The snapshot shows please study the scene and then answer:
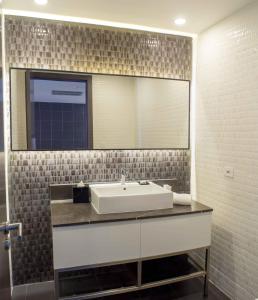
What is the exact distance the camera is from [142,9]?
2.17m

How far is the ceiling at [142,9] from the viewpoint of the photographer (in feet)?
6.72

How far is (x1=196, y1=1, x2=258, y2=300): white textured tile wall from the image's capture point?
6.70 ft

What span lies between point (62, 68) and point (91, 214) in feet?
4.41

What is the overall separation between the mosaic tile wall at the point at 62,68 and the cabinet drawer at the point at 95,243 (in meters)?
0.69

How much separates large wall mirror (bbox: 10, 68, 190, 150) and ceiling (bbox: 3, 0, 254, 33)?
0.51 metres

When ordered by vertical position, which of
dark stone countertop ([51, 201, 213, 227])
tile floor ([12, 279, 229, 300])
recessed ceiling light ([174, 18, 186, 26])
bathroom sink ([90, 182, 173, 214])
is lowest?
tile floor ([12, 279, 229, 300])

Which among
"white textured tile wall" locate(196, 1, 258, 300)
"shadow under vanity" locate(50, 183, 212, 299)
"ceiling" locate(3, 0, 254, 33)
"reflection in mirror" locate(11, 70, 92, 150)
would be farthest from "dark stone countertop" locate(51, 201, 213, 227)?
"ceiling" locate(3, 0, 254, 33)

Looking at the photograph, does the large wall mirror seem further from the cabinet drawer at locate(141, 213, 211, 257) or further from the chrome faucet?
the cabinet drawer at locate(141, 213, 211, 257)

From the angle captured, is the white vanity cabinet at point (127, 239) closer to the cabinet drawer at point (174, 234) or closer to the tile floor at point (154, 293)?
the cabinet drawer at point (174, 234)

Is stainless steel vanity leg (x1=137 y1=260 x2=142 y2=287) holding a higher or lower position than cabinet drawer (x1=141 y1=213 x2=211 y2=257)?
lower

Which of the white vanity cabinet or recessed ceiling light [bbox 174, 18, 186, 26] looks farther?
recessed ceiling light [bbox 174, 18, 186, 26]

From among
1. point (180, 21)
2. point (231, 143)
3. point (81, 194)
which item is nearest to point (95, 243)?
point (81, 194)

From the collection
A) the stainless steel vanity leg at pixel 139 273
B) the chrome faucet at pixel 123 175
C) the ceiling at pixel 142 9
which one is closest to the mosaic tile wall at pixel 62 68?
the chrome faucet at pixel 123 175

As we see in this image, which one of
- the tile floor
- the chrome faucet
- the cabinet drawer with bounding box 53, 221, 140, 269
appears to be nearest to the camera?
the cabinet drawer with bounding box 53, 221, 140, 269
